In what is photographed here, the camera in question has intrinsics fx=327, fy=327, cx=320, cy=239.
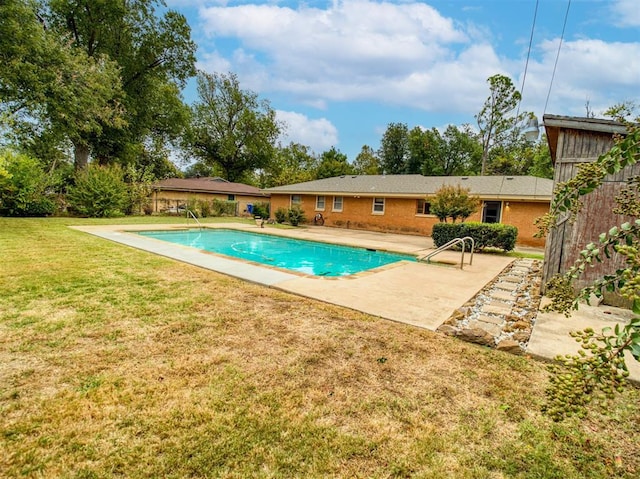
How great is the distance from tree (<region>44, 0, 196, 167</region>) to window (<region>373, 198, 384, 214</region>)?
1541 centimetres

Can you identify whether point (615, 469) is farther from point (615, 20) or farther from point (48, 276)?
point (615, 20)

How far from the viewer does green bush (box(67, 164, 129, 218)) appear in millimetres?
17969

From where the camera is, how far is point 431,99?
26391mm

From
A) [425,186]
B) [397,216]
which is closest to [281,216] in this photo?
[397,216]

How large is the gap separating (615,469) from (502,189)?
16112 mm

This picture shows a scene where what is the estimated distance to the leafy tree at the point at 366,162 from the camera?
43812 mm

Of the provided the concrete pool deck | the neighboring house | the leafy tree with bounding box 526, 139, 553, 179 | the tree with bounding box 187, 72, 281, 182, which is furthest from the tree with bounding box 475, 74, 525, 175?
the concrete pool deck

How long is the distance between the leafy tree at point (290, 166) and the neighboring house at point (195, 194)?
456 cm

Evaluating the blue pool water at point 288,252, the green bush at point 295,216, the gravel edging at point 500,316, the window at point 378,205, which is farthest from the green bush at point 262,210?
the gravel edging at point 500,316

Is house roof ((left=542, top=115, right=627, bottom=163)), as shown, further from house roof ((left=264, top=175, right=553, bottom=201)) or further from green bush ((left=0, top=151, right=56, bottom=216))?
green bush ((left=0, top=151, right=56, bottom=216))

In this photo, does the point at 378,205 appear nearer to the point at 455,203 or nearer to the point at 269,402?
the point at 455,203

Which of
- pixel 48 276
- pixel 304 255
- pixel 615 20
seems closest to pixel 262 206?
pixel 304 255

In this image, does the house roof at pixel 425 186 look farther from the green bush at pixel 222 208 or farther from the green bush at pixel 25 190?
the green bush at pixel 25 190

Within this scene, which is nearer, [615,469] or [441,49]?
[615,469]
